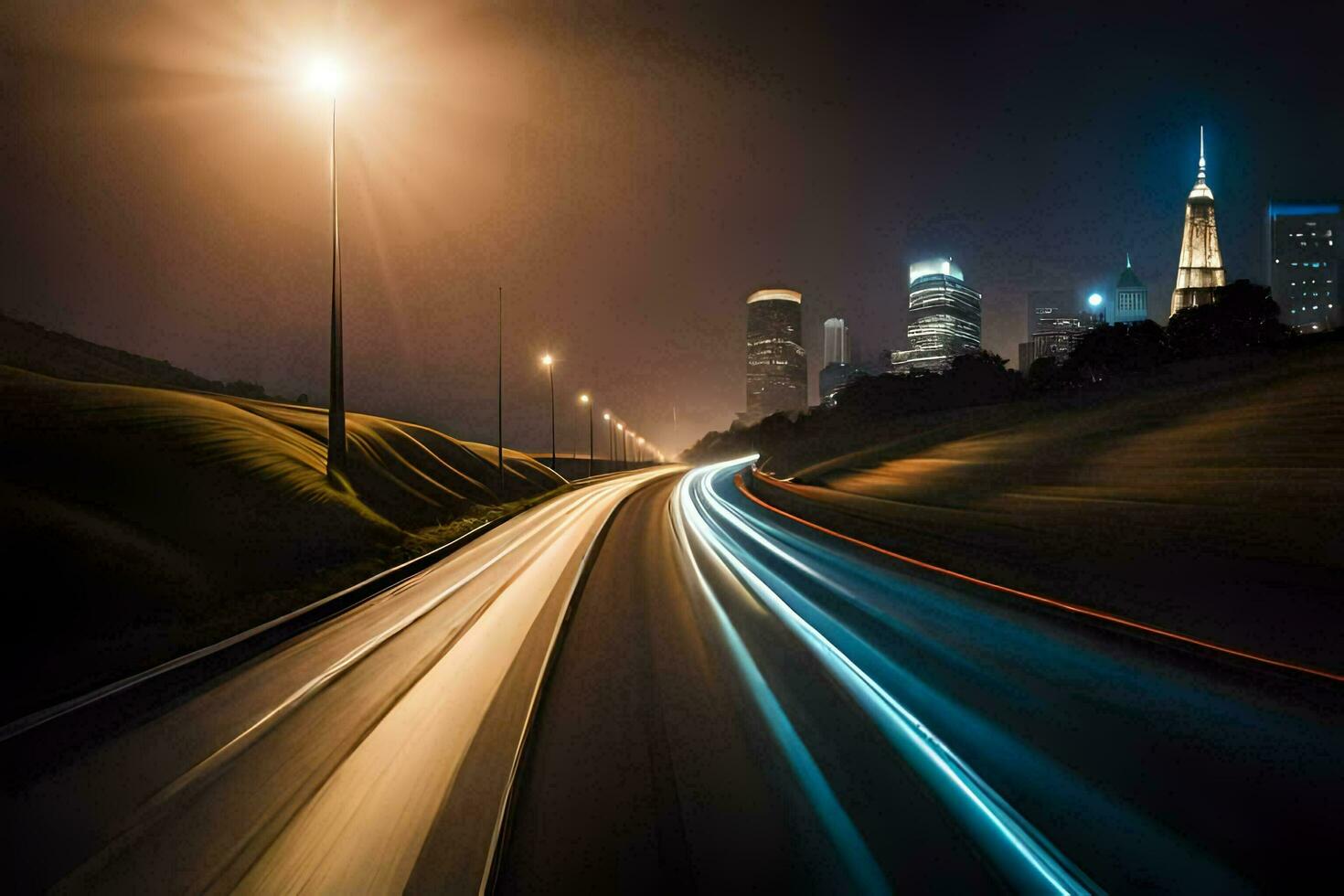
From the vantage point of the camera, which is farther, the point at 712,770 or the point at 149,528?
the point at 149,528

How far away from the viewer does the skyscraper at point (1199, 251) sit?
137 meters

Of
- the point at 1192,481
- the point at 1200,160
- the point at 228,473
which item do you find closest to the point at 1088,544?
the point at 1192,481

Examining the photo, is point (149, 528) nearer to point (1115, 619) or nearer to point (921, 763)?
point (921, 763)

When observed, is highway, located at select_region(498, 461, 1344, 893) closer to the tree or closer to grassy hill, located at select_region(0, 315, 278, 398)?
grassy hill, located at select_region(0, 315, 278, 398)

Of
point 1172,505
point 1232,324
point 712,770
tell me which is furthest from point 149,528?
point 1232,324

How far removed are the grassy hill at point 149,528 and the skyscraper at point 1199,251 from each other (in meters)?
173

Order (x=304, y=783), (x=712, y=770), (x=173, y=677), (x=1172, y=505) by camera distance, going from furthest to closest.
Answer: (x=1172, y=505), (x=173, y=677), (x=712, y=770), (x=304, y=783)

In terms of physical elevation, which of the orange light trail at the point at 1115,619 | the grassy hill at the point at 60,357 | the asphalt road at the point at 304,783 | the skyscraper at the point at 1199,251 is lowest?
the asphalt road at the point at 304,783

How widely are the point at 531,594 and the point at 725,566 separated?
435cm

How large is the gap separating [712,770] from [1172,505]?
16.3 metres

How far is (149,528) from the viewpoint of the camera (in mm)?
10086

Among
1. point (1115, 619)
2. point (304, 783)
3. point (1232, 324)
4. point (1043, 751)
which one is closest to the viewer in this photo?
point (304, 783)

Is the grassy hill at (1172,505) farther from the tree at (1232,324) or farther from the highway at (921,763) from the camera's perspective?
the tree at (1232,324)

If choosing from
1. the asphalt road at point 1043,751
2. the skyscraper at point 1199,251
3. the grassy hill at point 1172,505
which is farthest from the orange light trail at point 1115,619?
the skyscraper at point 1199,251
